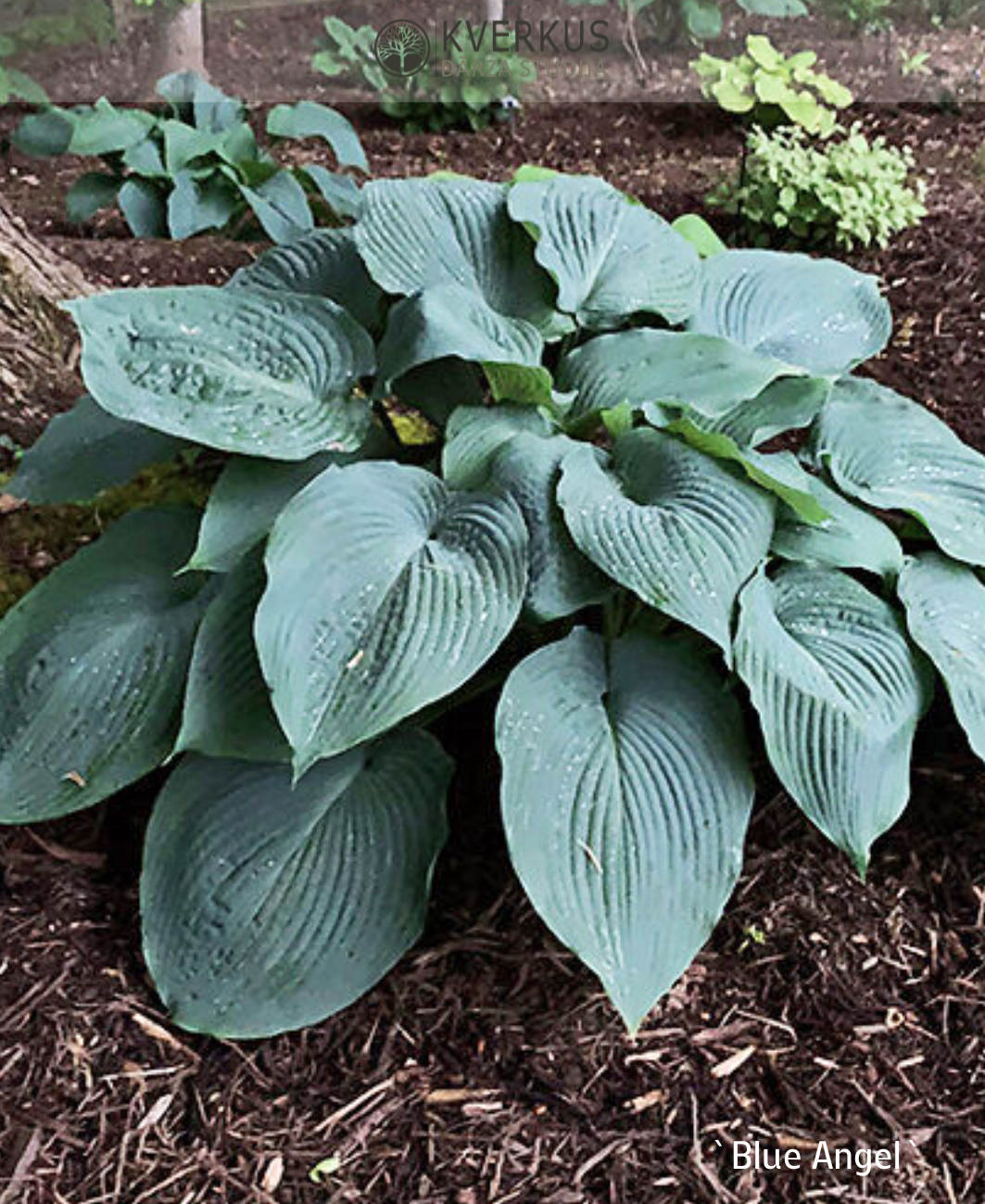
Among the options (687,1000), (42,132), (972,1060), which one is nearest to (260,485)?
(687,1000)

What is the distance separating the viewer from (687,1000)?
1.75 meters

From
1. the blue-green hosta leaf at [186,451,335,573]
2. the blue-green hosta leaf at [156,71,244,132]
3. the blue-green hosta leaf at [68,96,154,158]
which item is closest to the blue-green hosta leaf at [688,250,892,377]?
the blue-green hosta leaf at [186,451,335,573]

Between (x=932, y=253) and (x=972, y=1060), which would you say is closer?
(x=972, y=1060)

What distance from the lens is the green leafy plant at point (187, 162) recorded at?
10.4 ft

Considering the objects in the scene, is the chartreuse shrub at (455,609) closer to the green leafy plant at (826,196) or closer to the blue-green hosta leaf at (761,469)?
the blue-green hosta leaf at (761,469)

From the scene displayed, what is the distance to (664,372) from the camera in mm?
1920

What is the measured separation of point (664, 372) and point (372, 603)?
0.61m

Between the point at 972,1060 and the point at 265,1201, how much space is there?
2.86ft

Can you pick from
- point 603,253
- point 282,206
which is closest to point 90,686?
point 603,253

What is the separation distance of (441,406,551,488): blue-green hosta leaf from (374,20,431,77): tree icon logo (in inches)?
132

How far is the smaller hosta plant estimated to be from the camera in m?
4.02

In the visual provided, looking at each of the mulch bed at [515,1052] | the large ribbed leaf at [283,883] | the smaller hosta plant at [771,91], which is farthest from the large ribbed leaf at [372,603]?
the smaller hosta plant at [771,91]

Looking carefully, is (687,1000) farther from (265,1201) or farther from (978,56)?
(978,56)

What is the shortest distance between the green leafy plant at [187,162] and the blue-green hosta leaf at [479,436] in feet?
4.30
